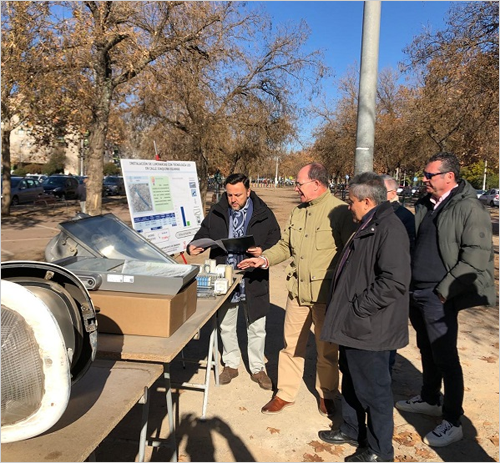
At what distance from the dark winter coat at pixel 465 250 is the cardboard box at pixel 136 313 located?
184 cm

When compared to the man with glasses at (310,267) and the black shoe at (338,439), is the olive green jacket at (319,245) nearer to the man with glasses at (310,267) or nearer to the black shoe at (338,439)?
the man with glasses at (310,267)

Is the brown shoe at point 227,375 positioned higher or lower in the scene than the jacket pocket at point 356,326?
lower

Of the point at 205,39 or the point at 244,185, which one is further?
the point at 205,39

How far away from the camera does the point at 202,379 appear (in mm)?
4344

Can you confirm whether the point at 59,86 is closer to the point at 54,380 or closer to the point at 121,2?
the point at 121,2

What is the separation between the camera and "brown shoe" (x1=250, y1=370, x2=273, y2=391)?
4086mm

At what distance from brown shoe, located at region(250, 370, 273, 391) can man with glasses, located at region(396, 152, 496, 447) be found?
4.57ft

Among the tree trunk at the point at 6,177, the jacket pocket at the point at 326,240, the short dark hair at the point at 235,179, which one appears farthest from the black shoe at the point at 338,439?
the tree trunk at the point at 6,177

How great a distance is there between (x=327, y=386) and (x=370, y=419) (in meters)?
0.76

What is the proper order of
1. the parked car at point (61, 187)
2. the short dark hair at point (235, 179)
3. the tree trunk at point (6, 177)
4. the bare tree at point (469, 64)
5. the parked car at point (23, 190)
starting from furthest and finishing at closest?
the parked car at point (61, 187) < the parked car at point (23, 190) < the tree trunk at point (6, 177) < the bare tree at point (469, 64) < the short dark hair at point (235, 179)

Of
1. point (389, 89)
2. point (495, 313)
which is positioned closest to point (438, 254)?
point (495, 313)

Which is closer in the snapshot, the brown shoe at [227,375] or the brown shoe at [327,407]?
the brown shoe at [327,407]

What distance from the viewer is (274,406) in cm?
365

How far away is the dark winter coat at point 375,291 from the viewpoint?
2.63 m
